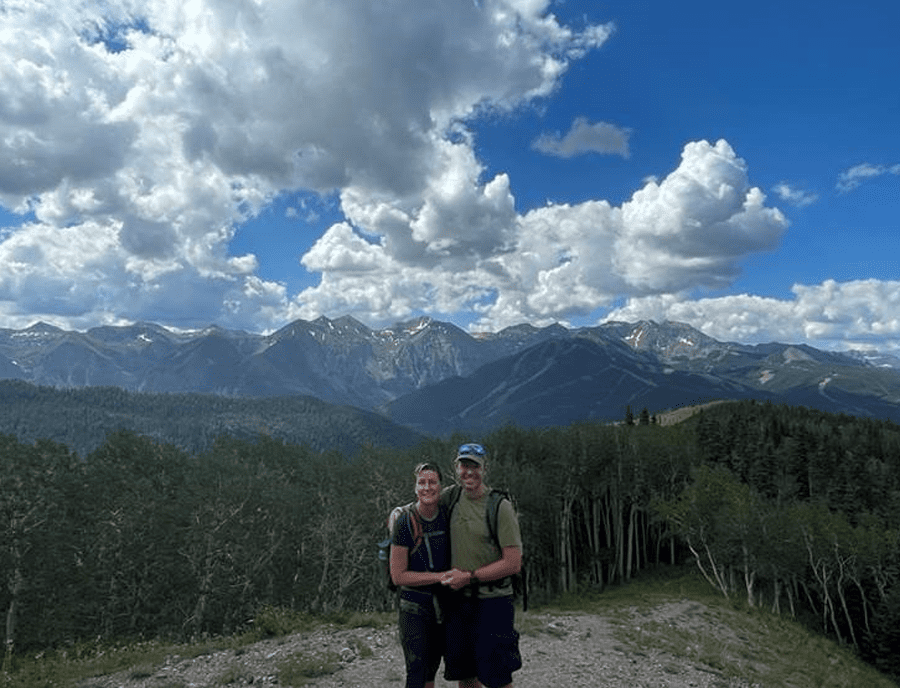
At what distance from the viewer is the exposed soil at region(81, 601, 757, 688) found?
1202 centimetres

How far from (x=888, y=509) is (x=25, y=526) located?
3878 inches

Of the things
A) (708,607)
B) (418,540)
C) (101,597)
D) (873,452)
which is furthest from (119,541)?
(873,452)

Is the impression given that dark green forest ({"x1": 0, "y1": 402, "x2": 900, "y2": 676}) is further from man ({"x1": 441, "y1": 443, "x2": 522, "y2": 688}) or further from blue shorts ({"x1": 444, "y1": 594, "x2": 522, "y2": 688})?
man ({"x1": 441, "y1": 443, "x2": 522, "y2": 688})

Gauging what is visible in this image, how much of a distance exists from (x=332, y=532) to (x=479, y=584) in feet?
152

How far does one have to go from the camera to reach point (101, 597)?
4178 centimetres

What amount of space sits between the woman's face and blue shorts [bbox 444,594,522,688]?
4.18 feet

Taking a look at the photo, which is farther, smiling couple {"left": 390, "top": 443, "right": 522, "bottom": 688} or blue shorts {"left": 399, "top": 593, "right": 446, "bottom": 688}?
blue shorts {"left": 399, "top": 593, "right": 446, "bottom": 688}

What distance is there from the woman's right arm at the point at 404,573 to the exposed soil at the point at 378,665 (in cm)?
694

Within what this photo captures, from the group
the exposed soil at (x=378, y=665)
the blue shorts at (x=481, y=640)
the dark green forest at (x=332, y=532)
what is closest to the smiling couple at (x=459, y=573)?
the blue shorts at (x=481, y=640)

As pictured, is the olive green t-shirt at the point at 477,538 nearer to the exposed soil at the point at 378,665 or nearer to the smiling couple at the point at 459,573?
the smiling couple at the point at 459,573

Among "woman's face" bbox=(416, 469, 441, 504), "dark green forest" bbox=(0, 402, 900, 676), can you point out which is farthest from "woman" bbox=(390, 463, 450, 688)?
"dark green forest" bbox=(0, 402, 900, 676)

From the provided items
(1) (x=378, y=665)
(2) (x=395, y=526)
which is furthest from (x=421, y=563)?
(1) (x=378, y=665)

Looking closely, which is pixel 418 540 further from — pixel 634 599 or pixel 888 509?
pixel 888 509

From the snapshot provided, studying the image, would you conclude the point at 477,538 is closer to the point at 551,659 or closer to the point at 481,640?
the point at 481,640
